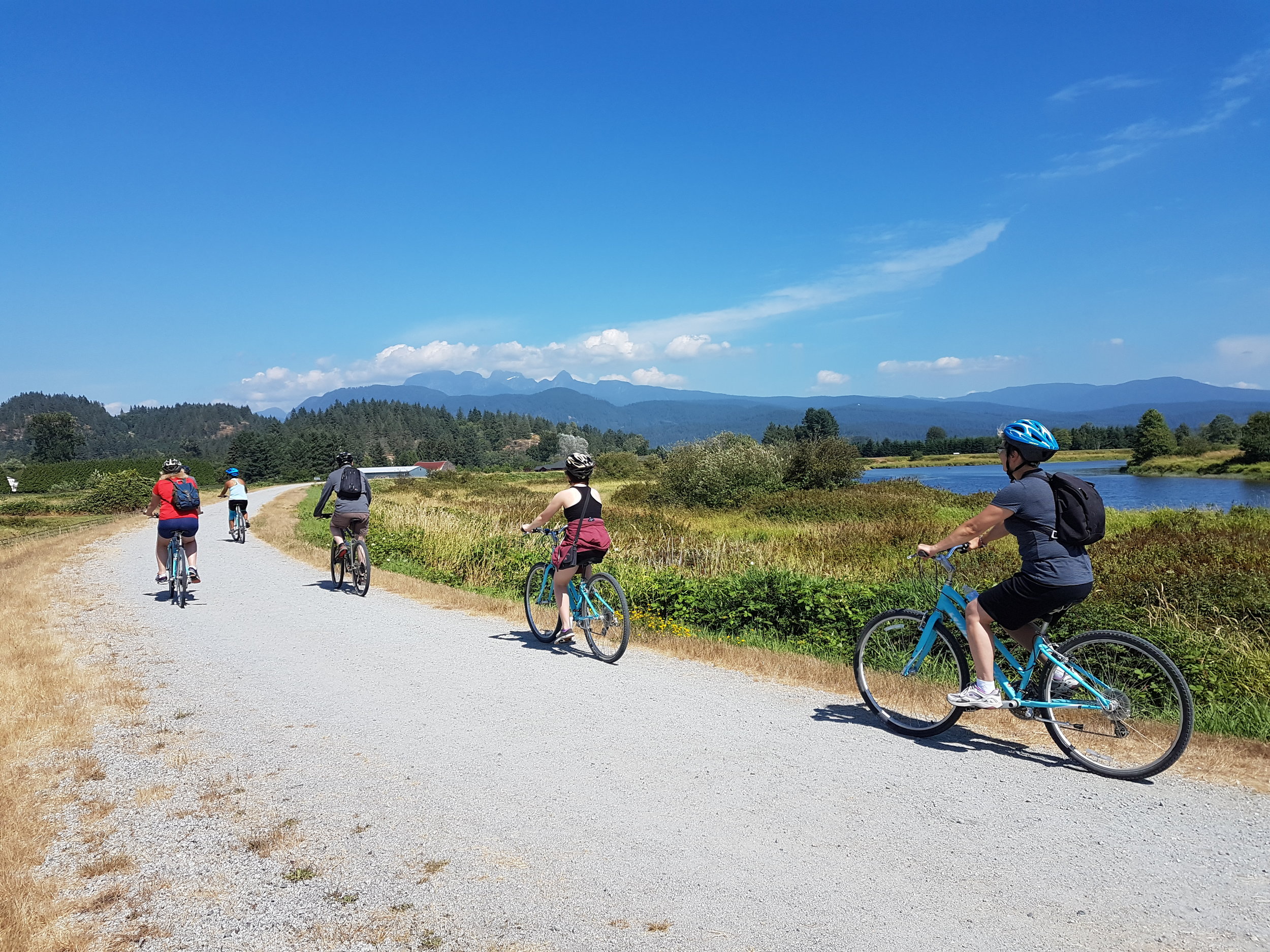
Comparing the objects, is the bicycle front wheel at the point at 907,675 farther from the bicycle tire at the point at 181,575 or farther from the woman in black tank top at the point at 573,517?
the bicycle tire at the point at 181,575

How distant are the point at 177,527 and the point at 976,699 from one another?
11848mm

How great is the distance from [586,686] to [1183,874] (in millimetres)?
4562

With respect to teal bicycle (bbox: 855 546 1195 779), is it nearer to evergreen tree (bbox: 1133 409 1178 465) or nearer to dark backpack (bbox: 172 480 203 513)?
dark backpack (bbox: 172 480 203 513)

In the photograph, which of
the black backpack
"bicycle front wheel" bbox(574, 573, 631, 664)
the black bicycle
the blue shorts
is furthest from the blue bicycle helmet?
the blue shorts

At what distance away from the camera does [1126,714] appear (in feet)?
15.6

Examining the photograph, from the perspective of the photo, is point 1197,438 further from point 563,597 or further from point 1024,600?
point 1024,600

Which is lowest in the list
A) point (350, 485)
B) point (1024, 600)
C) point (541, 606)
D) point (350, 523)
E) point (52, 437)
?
point (541, 606)

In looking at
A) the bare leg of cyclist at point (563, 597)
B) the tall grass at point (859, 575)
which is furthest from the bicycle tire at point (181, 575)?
the bare leg of cyclist at point (563, 597)

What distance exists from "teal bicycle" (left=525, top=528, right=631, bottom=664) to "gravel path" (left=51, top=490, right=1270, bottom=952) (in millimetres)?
948

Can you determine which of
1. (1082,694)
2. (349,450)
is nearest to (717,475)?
(1082,694)

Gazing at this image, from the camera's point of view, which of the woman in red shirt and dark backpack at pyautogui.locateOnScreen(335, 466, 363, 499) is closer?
the woman in red shirt

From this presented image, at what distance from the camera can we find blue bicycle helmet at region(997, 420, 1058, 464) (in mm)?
4980

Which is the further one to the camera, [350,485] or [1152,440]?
[1152,440]

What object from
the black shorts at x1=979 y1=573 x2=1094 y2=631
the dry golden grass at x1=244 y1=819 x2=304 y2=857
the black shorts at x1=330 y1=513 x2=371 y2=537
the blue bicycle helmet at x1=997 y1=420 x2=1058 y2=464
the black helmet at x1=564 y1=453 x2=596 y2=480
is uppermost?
the blue bicycle helmet at x1=997 y1=420 x2=1058 y2=464
